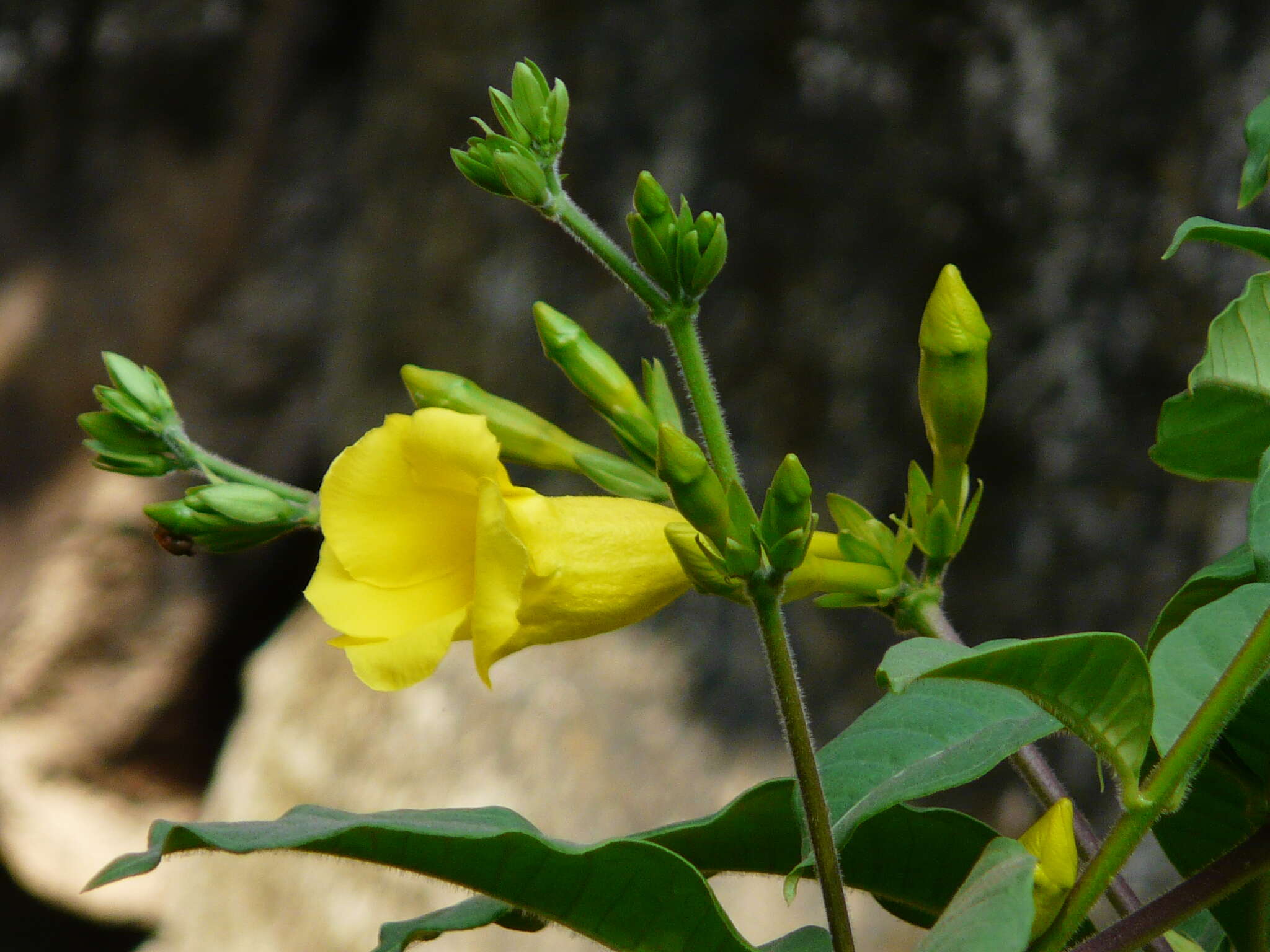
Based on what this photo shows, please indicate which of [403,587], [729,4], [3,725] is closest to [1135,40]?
[729,4]

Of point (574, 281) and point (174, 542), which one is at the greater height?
point (174, 542)

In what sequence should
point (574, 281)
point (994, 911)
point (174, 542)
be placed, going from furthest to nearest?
point (574, 281) < point (174, 542) < point (994, 911)

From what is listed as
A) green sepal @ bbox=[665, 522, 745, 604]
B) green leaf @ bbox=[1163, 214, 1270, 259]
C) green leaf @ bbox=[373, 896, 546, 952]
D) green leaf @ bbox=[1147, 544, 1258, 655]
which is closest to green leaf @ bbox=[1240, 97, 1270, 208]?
green leaf @ bbox=[1163, 214, 1270, 259]

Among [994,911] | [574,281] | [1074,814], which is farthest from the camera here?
[574,281]

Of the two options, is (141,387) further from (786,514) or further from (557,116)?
(786,514)

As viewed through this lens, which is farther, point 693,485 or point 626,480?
point 626,480

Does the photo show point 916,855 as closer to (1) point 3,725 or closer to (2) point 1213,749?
(2) point 1213,749

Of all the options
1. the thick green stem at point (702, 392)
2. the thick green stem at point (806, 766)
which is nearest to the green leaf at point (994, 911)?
the thick green stem at point (806, 766)

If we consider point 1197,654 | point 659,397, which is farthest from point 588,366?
point 1197,654
